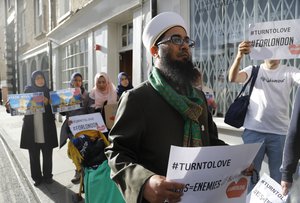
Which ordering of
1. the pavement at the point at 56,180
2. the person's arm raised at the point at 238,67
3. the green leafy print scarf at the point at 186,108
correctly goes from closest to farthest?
the green leafy print scarf at the point at 186,108 → the person's arm raised at the point at 238,67 → the pavement at the point at 56,180

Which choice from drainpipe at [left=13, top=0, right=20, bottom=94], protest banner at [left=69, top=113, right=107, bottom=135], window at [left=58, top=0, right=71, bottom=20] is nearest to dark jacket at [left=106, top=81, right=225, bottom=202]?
protest banner at [left=69, top=113, right=107, bottom=135]

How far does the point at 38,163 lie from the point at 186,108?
416cm

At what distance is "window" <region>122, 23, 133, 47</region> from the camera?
799 cm

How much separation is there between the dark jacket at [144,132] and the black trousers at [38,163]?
393cm

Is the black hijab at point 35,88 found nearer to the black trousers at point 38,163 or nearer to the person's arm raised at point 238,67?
the black trousers at point 38,163

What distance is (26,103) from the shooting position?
482 cm

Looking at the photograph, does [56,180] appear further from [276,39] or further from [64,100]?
[276,39]

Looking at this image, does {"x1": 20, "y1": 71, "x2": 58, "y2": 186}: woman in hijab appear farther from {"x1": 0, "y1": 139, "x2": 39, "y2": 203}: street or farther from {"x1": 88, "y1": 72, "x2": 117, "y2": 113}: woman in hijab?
{"x1": 88, "y1": 72, "x2": 117, "y2": 113}: woman in hijab

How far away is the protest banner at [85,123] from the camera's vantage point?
12.6ft

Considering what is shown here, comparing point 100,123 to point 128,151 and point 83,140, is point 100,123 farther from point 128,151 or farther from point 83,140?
point 128,151

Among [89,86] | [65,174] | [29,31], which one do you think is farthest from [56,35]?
[65,174]

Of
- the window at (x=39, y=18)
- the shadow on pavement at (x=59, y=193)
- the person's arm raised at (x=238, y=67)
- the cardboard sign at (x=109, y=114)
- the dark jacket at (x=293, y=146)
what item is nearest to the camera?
the dark jacket at (x=293, y=146)

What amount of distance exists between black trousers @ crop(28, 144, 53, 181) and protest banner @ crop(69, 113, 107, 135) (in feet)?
5.15

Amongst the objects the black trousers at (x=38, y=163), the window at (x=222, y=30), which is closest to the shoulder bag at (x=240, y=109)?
the window at (x=222, y=30)
